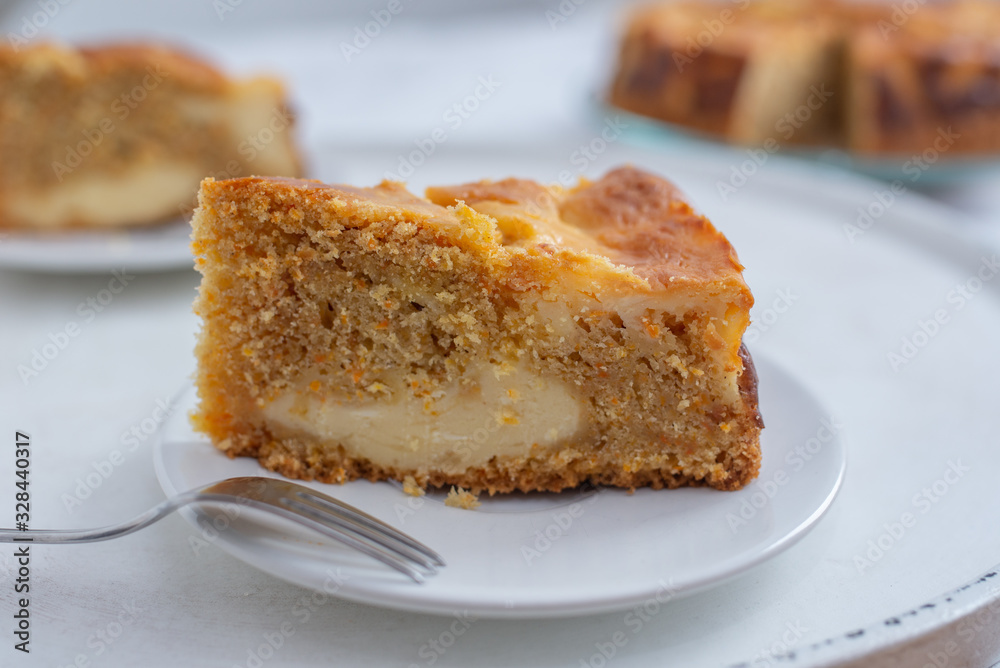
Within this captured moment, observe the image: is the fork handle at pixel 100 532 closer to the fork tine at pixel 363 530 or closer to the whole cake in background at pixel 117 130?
the fork tine at pixel 363 530

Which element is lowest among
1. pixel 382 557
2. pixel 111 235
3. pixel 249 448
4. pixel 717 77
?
pixel 111 235

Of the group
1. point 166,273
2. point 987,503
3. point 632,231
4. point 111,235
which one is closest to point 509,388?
point 632,231

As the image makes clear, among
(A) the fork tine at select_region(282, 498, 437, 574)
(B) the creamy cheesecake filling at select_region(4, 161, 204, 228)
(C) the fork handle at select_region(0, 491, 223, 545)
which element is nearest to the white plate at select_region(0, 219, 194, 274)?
(B) the creamy cheesecake filling at select_region(4, 161, 204, 228)

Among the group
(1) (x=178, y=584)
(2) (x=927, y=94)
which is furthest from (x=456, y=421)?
(2) (x=927, y=94)

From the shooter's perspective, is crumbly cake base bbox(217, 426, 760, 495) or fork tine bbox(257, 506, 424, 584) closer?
fork tine bbox(257, 506, 424, 584)

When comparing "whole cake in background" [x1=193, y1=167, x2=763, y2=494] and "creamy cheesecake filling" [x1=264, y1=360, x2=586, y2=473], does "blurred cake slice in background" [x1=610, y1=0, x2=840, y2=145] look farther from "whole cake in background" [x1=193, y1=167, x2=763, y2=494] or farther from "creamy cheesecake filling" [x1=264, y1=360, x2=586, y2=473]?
"creamy cheesecake filling" [x1=264, y1=360, x2=586, y2=473]

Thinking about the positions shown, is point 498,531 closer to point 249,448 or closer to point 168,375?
point 249,448

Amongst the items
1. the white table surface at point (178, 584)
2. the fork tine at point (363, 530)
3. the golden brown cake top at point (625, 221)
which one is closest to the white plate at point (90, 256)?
the white table surface at point (178, 584)
